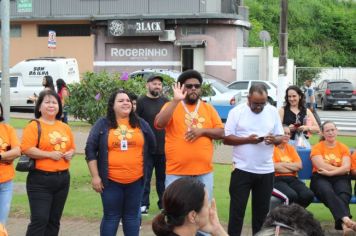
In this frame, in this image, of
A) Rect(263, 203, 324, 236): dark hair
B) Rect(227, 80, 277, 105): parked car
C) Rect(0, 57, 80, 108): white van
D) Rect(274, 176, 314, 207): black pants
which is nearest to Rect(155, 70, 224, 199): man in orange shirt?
Rect(274, 176, 314, 207): black pants

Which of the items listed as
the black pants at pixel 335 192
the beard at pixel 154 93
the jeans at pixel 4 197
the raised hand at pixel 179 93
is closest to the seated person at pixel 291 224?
the raised hand at pixel 179 93

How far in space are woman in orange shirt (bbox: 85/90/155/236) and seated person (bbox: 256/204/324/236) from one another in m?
3.44

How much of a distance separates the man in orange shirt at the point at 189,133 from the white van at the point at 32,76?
2092cm

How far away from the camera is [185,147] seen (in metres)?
6.53

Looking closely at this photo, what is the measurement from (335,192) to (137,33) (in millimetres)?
27060

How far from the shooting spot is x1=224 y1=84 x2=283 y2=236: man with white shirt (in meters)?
6.77

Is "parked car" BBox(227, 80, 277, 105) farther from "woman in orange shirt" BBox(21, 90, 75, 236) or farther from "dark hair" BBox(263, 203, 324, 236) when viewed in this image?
"dark hair" BBox(263, 203, 324, 236)

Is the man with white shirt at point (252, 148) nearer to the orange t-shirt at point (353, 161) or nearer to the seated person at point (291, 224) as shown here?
the orange t-shirt at point (353, 161)

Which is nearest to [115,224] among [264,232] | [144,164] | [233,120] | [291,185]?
[144,164]

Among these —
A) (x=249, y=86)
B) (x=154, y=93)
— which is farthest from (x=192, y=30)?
(x=154, y=93)

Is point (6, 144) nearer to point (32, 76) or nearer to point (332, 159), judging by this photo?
point (332, 159)

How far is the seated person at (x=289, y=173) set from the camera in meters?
7.70

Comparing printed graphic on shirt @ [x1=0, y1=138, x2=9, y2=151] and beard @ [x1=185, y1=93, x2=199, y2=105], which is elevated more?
beard @ [x1=185, y1=93, x2=199, y2=105]

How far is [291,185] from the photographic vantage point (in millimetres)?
7867
